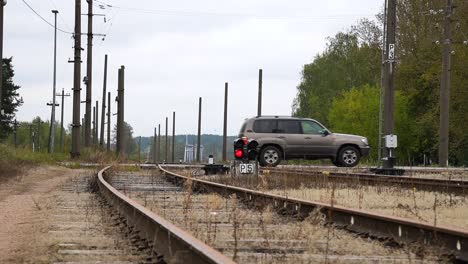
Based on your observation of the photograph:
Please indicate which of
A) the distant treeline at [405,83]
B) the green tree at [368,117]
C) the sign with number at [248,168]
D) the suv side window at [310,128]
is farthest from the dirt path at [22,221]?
the green tree at [368,117]

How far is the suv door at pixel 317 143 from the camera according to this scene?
2544cm

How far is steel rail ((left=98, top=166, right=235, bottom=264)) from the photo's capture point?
4796 millimetres

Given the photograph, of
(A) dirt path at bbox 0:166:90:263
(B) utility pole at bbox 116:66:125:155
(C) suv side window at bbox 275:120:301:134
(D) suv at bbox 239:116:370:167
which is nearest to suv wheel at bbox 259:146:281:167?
(D) suv at bbox 239:116:370:167

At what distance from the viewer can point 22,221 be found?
9945 millimetres

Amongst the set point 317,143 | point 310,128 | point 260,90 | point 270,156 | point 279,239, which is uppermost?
point 260,90

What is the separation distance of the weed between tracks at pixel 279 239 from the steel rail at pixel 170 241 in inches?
19.6

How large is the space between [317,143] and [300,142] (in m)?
0.59

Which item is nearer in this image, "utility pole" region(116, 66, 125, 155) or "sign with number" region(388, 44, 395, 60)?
"sign with number" region(388, 44, 395, 60)

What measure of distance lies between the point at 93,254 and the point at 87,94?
41305 millimetres

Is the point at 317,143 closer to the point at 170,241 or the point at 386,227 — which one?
the point at 386,227

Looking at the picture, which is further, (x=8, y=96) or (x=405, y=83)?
(x=8, y=96)

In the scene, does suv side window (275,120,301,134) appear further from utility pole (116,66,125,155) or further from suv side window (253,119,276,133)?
utility pole (116,66,125,155)

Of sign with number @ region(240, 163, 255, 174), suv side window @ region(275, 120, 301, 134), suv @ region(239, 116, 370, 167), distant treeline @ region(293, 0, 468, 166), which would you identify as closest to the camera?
sign with number @ region(240, 163, 255, 174)

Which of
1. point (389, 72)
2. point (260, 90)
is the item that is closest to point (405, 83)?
point (260, 90)
